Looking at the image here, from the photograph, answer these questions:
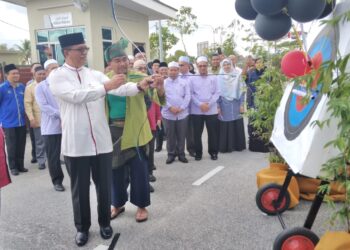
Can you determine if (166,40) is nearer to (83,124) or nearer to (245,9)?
(245,9)

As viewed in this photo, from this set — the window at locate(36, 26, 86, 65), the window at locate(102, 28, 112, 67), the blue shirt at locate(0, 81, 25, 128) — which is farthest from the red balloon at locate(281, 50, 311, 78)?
the window at locate(36, 26, 86, 65)

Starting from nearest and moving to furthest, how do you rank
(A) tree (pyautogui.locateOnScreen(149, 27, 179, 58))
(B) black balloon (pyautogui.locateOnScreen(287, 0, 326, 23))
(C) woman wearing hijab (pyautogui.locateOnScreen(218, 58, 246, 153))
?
(B) black balloon (pyautogui.locateOnScreen(287, 0, 326, 23)) → (C) woman wearing hijab (pyautogui.locateOnScreen(218, 58, 246, 153)) → (A) tree (pyautogui.locateOnScreen(149, 27, 179, 58))

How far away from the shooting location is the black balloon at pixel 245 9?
3119mm

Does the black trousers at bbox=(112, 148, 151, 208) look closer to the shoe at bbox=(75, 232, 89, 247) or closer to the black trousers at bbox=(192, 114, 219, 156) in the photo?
the shoe at bbox=(75, 232, 89, 247)

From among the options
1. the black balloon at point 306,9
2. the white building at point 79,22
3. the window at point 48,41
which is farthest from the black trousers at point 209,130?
the window at point 48,41

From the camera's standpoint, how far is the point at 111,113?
12.2ft

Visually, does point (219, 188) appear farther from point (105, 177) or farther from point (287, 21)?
point (287, 21)

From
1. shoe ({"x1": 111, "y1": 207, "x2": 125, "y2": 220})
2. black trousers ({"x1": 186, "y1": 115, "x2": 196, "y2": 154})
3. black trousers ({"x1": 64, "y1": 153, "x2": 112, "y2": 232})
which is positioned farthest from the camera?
black trousers ({"x1": 186, "y1": 115, "x2": 196, "y2": 154})

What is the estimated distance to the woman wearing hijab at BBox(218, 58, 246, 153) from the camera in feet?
22.4

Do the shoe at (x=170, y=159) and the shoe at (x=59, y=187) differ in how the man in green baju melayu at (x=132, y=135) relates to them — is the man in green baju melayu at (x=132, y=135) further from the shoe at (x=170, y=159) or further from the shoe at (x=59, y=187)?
the shoe at (x=170, y=159)

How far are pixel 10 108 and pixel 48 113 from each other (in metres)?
1.45

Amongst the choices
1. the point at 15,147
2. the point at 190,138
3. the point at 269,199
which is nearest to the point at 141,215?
the point at 269,199

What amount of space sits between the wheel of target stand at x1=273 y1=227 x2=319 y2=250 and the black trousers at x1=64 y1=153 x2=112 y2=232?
162 centimetres

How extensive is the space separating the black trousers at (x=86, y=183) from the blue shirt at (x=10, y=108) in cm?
333
